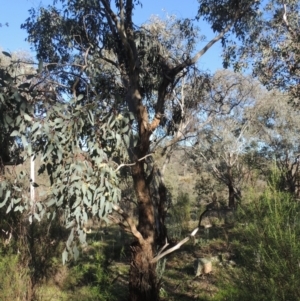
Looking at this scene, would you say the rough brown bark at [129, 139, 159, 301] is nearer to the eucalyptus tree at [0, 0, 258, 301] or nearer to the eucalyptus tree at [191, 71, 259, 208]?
the eucalyptus tree at [0, 0, 258, 301]

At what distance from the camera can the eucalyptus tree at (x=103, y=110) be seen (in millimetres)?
3736

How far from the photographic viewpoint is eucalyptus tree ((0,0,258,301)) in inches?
147

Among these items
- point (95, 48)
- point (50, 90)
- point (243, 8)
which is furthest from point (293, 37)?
point (50, 90)

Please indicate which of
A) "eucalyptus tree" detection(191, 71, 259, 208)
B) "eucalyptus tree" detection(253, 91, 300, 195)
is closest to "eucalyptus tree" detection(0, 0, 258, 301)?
"eucalyptus tree" detection(191, 71, 259, 208)

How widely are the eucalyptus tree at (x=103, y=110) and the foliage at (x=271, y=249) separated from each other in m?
1.42

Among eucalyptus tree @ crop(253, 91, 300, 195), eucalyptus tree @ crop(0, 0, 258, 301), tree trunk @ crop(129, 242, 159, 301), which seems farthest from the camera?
eucalyptus tree @ crop(253, 91, 300, 195)

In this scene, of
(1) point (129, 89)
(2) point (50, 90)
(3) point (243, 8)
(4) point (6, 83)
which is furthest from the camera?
(3) point (243, 8)

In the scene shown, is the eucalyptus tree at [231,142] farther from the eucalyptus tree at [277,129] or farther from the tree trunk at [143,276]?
the tree trunk at [143,276]

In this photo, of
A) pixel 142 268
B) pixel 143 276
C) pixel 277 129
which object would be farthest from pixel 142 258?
pixel 277 129

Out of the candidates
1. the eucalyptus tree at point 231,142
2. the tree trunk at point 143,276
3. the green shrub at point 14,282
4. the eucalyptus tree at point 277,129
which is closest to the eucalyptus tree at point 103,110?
the tree trunk at point 143,276

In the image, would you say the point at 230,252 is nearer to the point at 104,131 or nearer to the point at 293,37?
the point at 293,37

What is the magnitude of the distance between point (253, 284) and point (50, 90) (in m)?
2.92

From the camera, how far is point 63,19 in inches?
324

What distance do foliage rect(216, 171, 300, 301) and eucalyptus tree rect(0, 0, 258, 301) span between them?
142 cm
